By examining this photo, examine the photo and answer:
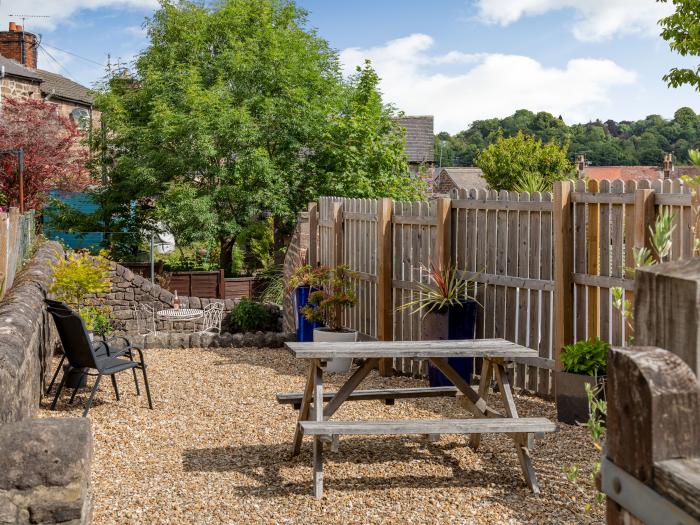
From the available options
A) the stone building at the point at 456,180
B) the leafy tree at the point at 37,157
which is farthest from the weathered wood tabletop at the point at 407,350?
the stone building at the point at 456,180

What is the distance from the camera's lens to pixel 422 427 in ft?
16.5

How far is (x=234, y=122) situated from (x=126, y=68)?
16.9 feet

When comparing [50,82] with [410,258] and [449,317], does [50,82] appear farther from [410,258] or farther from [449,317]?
[449,317]

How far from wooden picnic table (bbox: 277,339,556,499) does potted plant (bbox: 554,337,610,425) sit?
3.22ft

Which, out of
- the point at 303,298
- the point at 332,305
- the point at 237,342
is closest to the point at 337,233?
the point at 303,298

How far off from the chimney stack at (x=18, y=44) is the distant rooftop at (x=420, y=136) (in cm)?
1601

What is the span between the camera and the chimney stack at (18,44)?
28.8 meters

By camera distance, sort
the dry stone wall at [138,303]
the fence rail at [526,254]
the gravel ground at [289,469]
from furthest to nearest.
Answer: the dry stone wall at [138,303]
the fence rail at [526,254]
the gravel ground at [289,469]

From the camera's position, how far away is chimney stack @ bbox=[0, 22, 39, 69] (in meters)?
28.8

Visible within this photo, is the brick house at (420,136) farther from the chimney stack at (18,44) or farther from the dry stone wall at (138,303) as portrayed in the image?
the dry stone wall at (138,303)

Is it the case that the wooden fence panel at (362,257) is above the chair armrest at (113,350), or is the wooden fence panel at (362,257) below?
above

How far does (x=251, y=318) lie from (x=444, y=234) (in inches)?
198

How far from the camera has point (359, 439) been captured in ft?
20.9

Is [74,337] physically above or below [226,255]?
below
